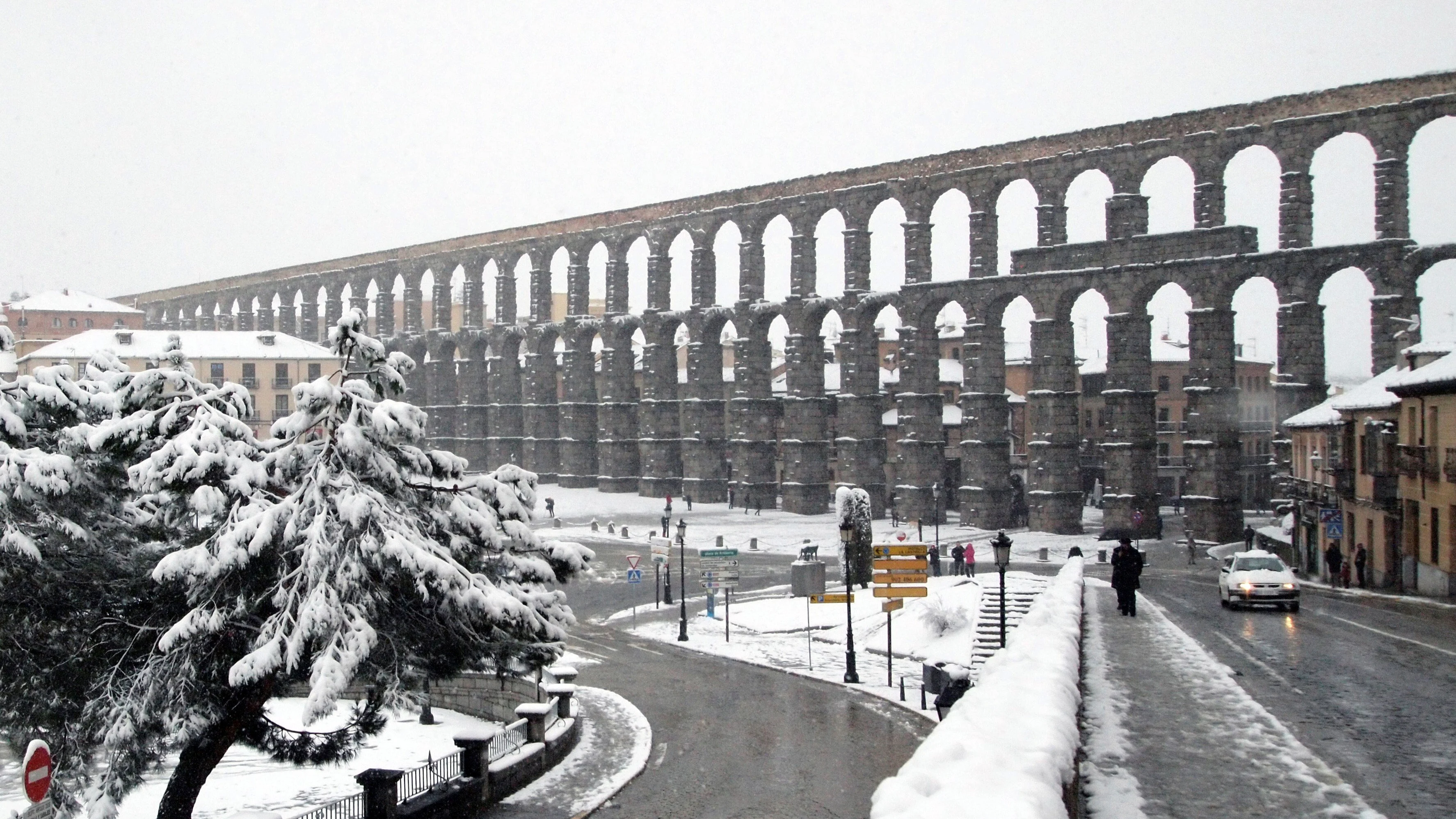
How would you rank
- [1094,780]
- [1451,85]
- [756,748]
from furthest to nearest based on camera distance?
1. [1451,85]
2. [756,748]
3. [1094,780]

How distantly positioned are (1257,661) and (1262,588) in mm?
9120

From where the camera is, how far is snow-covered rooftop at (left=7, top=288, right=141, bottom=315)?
115 metres

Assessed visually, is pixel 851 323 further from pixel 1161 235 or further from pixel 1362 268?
pixel 1362 268

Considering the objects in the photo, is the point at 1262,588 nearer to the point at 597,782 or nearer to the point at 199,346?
the point at 597,782

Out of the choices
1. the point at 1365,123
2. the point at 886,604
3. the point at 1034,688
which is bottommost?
the point at 886,604

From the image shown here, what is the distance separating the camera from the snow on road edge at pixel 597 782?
18594 millimetres

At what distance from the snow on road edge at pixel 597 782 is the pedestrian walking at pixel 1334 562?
22.7 meters

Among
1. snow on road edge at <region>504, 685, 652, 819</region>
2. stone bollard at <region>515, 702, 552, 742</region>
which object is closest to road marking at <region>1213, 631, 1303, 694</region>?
snow on road edge at <region>504, 685, 652, 819</region>

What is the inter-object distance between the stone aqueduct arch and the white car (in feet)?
87.8

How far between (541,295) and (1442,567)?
6341 cm

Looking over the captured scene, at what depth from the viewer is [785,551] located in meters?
54.2

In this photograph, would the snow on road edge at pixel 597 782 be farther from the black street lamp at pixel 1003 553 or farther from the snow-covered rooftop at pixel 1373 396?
the snow-covered rooftop at pixel 1373 396

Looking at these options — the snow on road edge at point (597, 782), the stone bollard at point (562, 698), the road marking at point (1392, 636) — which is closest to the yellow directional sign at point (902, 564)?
the snow on road edge at point (597, 782)

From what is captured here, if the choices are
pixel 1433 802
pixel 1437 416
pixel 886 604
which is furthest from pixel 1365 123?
pixel 1433 802
